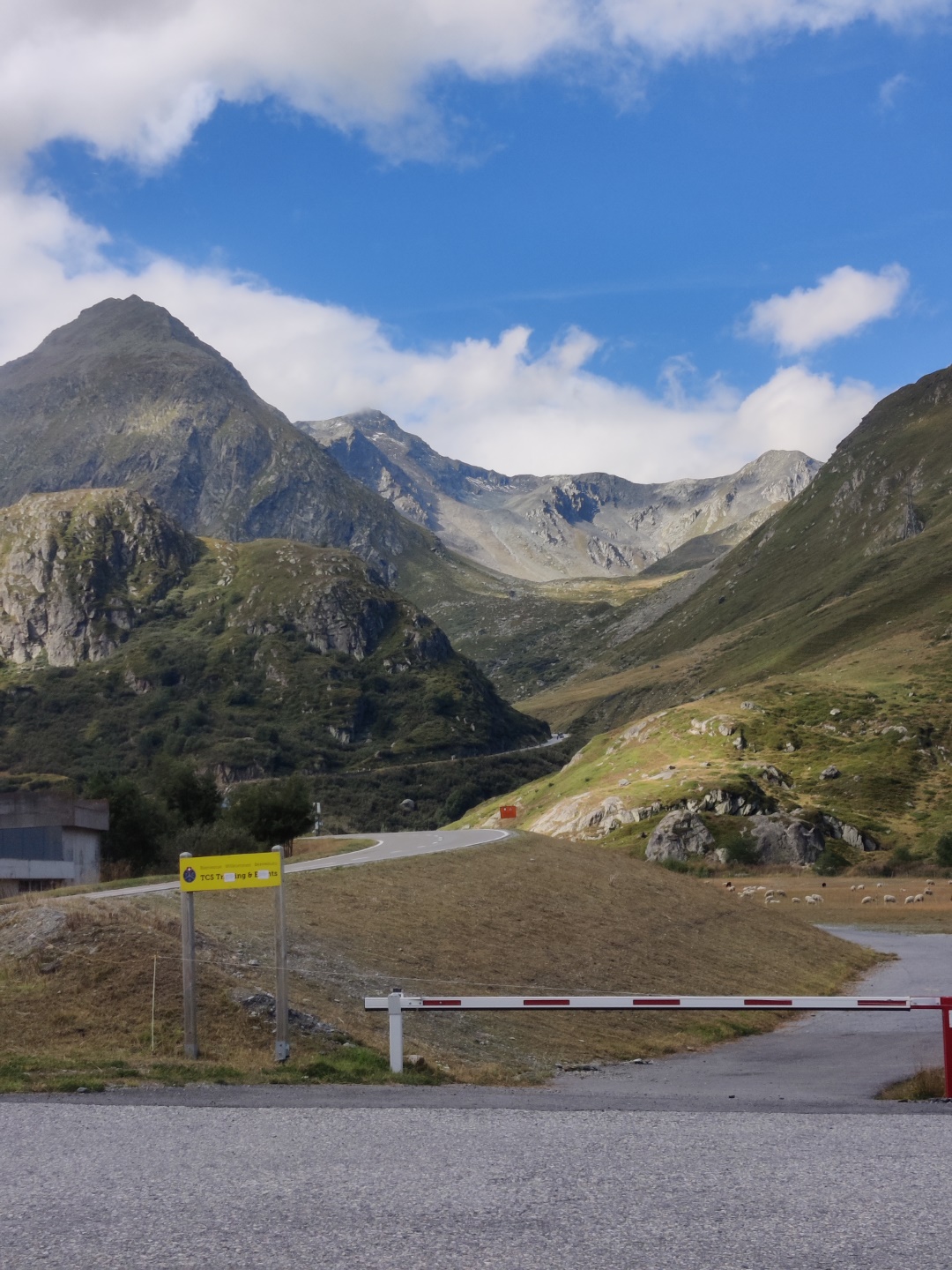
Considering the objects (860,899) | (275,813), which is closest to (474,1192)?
(275,813)

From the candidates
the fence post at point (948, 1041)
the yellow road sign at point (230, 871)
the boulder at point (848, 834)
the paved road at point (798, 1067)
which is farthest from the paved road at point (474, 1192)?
the boulder at point (848, 834)

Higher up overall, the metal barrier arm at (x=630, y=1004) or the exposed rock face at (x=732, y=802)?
the metal barrier arm at (x=630, y=1004)

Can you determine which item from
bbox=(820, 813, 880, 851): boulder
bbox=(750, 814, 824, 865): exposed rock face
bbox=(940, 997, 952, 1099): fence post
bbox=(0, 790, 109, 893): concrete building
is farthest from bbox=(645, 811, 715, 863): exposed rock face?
bbox=(940, 997, 952, 1099): fence post

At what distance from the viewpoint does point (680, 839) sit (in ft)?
322

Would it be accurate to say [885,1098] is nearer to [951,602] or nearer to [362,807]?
[951,602]

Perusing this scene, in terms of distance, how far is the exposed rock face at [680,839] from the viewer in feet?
317

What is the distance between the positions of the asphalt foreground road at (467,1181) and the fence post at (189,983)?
2.92 meters

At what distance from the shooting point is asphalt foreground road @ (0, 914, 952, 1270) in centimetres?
911

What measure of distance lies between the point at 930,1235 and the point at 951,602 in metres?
170

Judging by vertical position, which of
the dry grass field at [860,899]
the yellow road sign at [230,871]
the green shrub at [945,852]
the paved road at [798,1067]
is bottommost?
the dry grass field at [860,899]

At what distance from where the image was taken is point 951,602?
548 ft

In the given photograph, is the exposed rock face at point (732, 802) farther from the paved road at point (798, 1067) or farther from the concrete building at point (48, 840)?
the paved road at point (798, 1067)

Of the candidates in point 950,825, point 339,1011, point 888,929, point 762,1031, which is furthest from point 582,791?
point 339,1011

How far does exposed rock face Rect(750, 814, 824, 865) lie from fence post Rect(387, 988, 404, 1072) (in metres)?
81.5
